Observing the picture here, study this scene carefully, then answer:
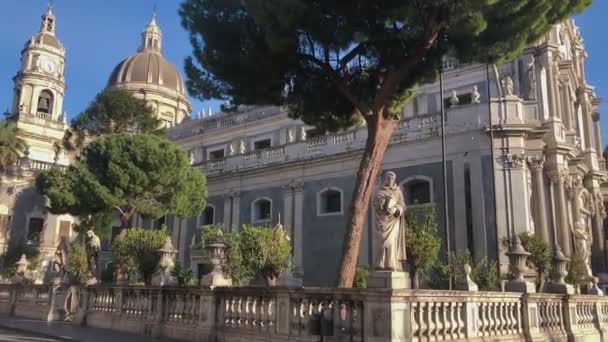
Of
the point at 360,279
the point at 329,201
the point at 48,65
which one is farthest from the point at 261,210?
the point at 48,65

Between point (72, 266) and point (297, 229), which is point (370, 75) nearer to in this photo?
point (297, 229)

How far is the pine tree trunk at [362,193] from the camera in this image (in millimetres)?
12758

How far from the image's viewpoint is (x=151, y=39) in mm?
64938

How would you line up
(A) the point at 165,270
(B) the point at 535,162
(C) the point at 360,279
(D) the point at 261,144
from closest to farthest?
(A) the point at 165,270, (C) the point at 360,279, (B) the point at 535,162, (D) the point at 261,144

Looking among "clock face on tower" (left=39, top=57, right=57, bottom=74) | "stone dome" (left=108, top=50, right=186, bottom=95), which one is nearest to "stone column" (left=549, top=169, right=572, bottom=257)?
"stone dome" (left=108, top=50, right=186, bottom=95)

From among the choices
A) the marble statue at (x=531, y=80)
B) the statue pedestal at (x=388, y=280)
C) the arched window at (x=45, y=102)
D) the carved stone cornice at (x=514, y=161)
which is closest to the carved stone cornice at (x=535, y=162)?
the carved stone cornice at (x=514, y=161)

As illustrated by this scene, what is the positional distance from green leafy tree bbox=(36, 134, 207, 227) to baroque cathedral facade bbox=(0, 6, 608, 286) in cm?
309

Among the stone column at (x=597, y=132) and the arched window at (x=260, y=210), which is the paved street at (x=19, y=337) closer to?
the arched window at (x=260, y=210)

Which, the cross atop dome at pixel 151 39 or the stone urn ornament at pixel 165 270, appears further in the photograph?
the cross atop dome at pixel 151 39

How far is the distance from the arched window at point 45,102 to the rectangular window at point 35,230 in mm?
13844

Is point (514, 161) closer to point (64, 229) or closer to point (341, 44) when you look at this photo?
point (341, 44)

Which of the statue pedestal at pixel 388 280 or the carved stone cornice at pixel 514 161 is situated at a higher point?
the carved stone cornice at pixel 514 161

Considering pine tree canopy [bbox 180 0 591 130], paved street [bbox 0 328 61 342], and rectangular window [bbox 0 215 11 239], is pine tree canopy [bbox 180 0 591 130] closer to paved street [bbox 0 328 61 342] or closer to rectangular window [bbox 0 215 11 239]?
paved street [bbox 0 328 61 342]

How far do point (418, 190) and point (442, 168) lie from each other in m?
1.64
